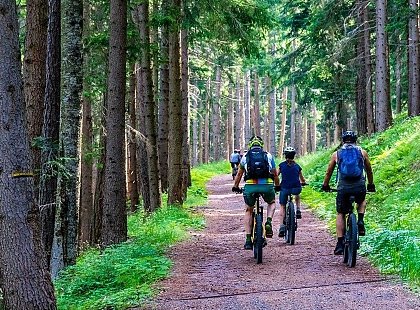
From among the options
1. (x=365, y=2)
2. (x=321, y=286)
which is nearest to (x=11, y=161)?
(x=321, y=286)

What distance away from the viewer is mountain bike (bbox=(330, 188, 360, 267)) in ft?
26.7

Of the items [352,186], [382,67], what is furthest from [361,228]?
[382,67]

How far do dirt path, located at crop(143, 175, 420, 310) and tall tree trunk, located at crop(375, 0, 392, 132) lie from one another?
37.4ft

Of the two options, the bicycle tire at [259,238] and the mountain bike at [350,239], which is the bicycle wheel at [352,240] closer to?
the mountain bike at [350,239]

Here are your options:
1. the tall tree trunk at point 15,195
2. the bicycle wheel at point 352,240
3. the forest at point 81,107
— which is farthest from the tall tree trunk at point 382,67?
the tall tree trunk at point 15,195

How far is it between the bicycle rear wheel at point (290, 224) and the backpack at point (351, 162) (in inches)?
93.5

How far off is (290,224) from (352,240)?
2614 millimetres

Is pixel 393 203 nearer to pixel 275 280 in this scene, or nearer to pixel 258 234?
pixel 258 234

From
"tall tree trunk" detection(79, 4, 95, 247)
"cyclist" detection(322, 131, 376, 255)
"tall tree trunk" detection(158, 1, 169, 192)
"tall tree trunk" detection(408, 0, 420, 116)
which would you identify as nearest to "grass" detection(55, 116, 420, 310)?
"cyclist" detection(322, 131, 376, 255)

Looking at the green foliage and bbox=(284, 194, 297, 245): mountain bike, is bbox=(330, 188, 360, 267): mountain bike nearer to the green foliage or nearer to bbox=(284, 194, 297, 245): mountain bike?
the green foliage

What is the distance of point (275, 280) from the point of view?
25.8ft

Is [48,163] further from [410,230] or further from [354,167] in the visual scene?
[410,230]

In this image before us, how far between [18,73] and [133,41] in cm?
730

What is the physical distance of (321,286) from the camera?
731cm
